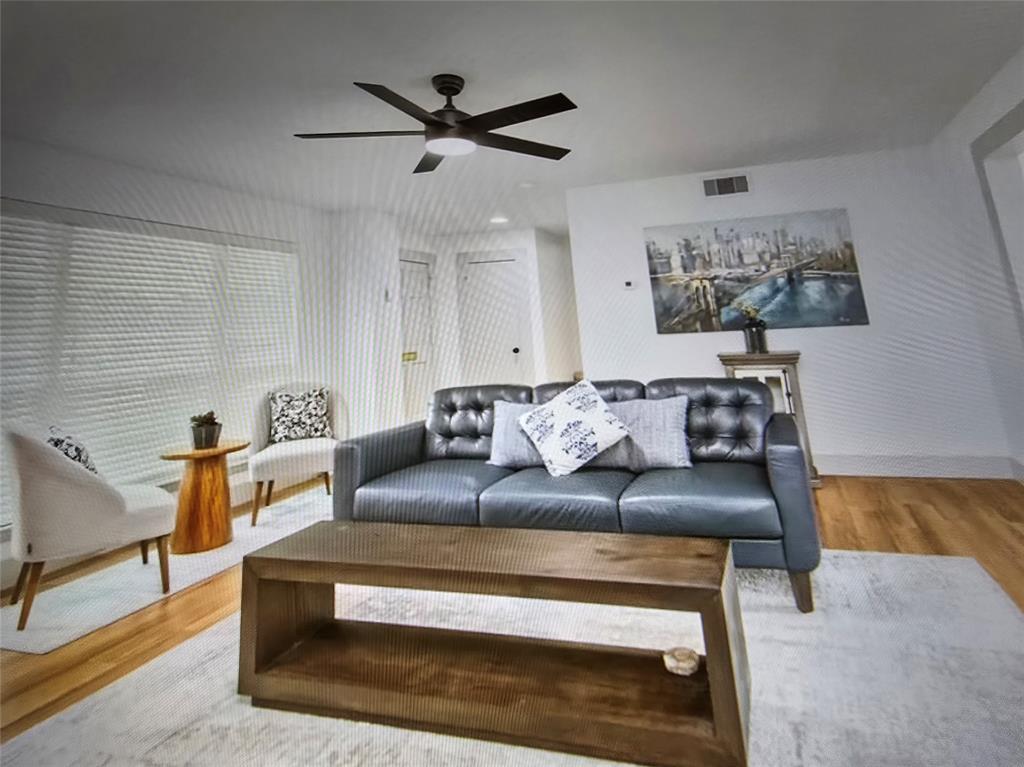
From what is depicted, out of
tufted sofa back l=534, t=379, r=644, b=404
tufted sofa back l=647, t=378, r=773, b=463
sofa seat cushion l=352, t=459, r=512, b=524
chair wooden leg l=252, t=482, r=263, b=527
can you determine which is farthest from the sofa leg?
chair wooden leg l=252, t=482, r=263, b=527

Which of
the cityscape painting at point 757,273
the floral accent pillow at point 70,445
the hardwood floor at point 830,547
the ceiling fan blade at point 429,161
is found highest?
the ceiling fan blade at point 429,161

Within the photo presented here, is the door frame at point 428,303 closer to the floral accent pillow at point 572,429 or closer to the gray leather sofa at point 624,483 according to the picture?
the gray leather sofa at point 624,483

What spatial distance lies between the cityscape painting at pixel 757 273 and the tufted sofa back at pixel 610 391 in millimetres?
1495

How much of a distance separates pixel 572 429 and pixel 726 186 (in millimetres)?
2624

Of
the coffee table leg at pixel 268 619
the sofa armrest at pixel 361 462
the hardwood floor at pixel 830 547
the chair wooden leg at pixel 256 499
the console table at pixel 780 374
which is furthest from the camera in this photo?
the console table at pixel 780 374

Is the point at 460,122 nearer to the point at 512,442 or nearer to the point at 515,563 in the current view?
the point at 512,442

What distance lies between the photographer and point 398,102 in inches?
67.9

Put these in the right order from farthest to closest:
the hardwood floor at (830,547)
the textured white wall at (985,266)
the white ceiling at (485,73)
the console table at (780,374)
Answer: the console table at (780,374), the textured white wall at (985,266), the white ceiling at (485,73), the hardwood floor at (830,547)

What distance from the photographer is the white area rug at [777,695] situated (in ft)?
3.41

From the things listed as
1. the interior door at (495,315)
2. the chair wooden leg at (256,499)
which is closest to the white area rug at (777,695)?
A: the chair wooden leg at (256,499)

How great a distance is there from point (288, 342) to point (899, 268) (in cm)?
461

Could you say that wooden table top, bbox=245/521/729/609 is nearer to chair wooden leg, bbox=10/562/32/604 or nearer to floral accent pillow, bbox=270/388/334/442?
chair wooden leg, bbox=10/562/32/604

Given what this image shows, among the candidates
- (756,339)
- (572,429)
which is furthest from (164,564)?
(756,339)

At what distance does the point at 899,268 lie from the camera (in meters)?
3.15
